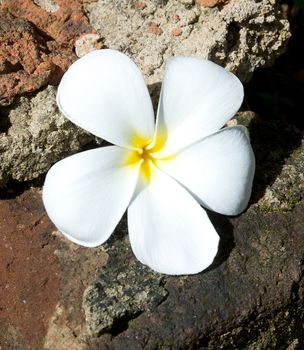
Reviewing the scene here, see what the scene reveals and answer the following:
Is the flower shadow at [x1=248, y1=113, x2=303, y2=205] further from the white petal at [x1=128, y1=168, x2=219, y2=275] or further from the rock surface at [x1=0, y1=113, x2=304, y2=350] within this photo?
the white petal at [x1=128, y1=168, x2=219, y2=275]

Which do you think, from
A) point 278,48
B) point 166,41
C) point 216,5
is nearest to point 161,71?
point 166,41

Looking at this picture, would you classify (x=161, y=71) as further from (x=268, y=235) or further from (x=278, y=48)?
(x=268, y=235)

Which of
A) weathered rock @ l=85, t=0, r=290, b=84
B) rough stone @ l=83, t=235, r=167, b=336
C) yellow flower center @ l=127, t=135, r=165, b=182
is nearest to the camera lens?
rough stone @ l=83, t=235, r=167, b=336

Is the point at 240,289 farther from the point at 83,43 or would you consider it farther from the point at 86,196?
the point at 83,43

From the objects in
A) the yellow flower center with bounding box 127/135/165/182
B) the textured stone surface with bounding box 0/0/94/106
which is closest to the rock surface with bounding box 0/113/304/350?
the yellow flower center with bounding box 127/135/165/182

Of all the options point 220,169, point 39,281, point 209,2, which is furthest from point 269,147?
point 39,281

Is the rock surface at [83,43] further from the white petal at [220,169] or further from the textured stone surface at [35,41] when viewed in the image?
the white petal at [220,169]

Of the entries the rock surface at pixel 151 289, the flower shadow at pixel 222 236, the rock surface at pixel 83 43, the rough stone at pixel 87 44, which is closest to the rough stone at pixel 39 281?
the rock surface at pixel 151 289
